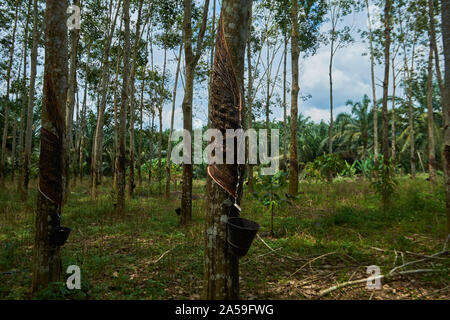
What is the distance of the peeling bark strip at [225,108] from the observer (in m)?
2.41

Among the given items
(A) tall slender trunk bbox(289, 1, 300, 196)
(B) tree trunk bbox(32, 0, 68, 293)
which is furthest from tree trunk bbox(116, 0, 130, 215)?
(A) tall slender trunk bbox(289, 1, 300, 196)

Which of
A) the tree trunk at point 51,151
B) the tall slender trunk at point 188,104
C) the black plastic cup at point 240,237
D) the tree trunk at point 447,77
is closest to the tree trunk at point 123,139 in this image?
the tall slender trunk at point 188,104

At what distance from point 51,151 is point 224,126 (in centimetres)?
214

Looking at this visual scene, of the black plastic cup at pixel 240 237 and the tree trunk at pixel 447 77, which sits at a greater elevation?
the tree trunk at pixel 447 77

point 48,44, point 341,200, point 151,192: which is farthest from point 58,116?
point 151,192

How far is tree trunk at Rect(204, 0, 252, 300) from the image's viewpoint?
239cm

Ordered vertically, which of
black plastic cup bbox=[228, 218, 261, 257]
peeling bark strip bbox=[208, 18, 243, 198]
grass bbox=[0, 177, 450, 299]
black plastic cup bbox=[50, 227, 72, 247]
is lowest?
grass bbox=[0, 177, 450, 299]

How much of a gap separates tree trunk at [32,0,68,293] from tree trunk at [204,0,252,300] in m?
1.93

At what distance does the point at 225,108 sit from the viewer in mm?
2430

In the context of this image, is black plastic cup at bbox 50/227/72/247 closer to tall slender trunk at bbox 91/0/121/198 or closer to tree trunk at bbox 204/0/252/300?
tree trunk at bbox 204/0/252/300

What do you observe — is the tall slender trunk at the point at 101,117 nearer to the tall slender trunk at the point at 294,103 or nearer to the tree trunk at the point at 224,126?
the tall slender trunk at the point at 294,103

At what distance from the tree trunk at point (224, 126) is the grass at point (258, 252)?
95 cm

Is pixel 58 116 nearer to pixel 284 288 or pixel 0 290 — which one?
pixel 0 290
